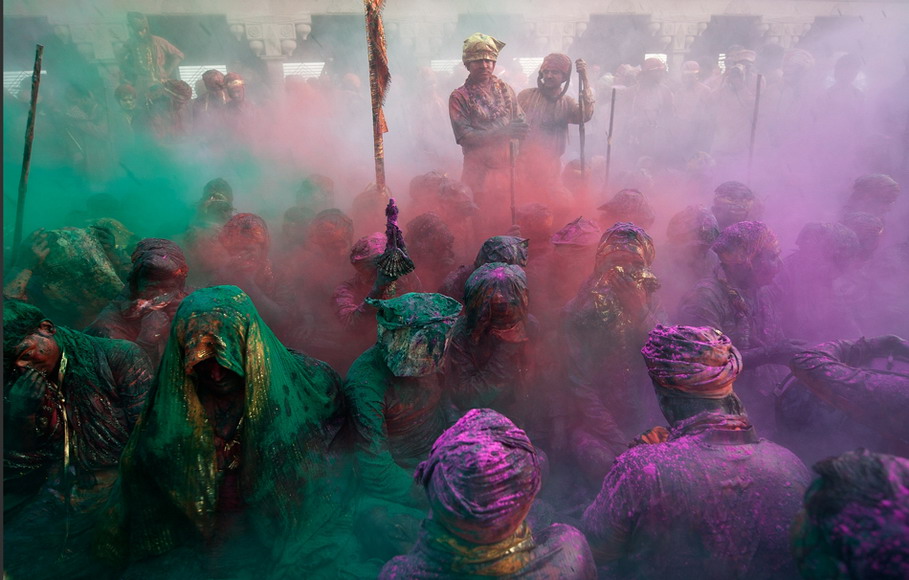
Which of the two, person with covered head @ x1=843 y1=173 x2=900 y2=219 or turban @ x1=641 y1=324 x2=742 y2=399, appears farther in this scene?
person with covered head @ x1=843 y1=173 x2=900 y2=219

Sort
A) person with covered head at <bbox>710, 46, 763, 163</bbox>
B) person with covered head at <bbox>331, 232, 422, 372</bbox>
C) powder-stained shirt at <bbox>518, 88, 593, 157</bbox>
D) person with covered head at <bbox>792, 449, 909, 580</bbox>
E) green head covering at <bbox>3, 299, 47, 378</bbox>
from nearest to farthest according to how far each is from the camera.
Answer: person with covered head at <bbox>792, 449, 909, 580</bbox>, green head covering at <bbox>3, 299, 47, 378</bbox>, person with covered head at <bbox>331, 232, 422, 372</bbox>, powder-stained shirt at <bbox>518, 88, 593, 157</bbox>, person with covered head at <bbox>710, 46, 763, 163</bbox>

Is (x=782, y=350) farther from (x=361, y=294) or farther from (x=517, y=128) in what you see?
(x=517, y=128)

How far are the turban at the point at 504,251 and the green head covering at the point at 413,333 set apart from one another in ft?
5.73

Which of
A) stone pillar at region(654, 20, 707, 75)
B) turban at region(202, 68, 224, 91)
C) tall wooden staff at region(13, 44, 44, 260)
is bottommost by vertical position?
tall wooden staff at region(13, 44, 44, 260)

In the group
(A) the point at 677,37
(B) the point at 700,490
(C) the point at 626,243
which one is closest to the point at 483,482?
(B) the point at 700,490

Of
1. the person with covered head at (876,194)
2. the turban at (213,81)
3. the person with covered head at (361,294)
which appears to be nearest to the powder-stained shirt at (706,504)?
the person with covered head at (361,294)

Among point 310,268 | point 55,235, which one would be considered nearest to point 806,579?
point 310,268

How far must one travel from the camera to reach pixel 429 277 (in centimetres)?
649

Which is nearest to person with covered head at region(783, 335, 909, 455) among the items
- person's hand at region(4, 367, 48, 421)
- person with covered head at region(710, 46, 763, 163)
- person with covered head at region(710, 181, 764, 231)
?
person with covered head at region(710, 181, 764, 231)

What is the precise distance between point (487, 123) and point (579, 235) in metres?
3.01

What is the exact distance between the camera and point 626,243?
180 inches

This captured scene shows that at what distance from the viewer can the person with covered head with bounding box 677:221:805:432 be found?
473cm

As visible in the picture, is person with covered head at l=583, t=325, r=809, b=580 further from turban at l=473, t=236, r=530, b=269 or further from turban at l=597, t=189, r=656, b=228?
turban at l=597, t=189, r=656, b=228

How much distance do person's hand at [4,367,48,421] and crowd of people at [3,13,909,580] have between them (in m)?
0.02
